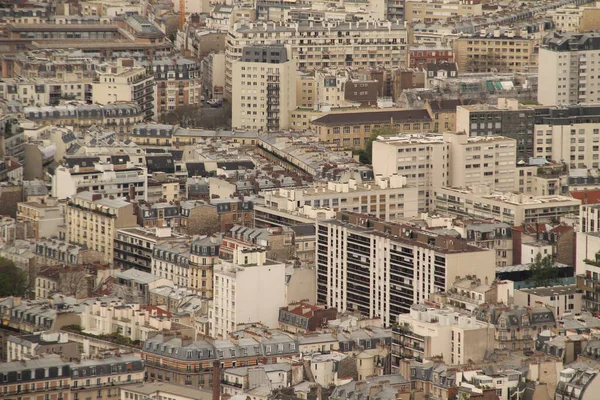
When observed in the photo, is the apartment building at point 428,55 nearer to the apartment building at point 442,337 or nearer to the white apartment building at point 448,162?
the white apartment building at point 448,162

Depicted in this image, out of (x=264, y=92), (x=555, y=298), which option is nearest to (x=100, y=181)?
(x=555, y=298)

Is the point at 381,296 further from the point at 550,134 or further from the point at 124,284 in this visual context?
A: the point at 550,134

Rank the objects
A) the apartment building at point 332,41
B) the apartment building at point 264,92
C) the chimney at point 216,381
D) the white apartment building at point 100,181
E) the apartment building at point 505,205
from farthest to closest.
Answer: the apartment building at point 332,41, the apartment building at point 264,92, the white apartment building at point 100,181, the apartment building at point 505,205, the chimney at point 216,381

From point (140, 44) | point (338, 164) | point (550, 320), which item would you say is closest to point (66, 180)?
point (338, 164)

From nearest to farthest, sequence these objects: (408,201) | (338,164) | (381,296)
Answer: (381,296)
(408,201)
(338,164)

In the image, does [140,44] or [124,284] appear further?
[140,44]

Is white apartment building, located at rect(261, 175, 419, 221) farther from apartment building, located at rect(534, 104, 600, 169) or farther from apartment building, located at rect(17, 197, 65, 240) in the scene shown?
apartment building, located at rect(534, 104, 600, 169)

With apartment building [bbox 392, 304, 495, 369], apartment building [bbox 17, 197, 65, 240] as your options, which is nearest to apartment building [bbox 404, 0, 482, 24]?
apartment building [bbox 17, 197, 65, 240]

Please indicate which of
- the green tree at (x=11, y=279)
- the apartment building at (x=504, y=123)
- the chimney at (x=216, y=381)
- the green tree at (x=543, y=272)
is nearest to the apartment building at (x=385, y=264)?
the green tree at (x=543, y=272)
